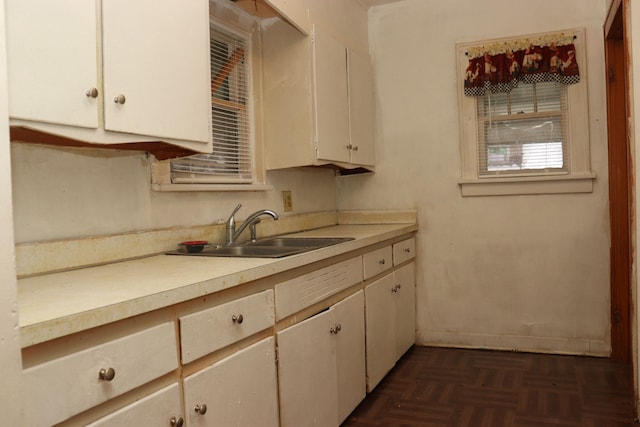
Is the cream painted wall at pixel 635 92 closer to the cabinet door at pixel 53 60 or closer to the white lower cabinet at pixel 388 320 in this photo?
the white lower cabinet at pixel 388 320

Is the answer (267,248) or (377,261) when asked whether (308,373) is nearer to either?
(267,248)

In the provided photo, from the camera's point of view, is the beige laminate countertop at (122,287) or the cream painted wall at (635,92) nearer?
the beige laminate countertop at (122,287)

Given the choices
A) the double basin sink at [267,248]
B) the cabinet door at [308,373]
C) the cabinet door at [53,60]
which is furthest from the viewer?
the double basin sink at [267,248]

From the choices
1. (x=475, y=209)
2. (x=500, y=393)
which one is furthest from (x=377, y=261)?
(x=475, y=209)

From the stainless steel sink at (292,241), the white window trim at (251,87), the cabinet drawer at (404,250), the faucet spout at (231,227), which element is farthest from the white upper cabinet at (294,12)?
the cabinet drawer at (404,250)

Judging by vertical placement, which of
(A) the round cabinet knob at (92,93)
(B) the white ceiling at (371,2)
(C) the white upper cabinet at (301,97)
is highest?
(B) the white ceiling at (371,2)

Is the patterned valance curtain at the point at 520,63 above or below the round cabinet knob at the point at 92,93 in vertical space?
above

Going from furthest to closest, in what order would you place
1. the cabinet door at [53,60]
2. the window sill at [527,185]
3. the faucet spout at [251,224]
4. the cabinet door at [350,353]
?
the window sill at [527,185] < the faucet spout at [251,224] < the cabinet door at [350,353] < the cabinet door at [53,60]

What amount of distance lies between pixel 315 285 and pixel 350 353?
1.76 ft

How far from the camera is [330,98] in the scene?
3.13 m

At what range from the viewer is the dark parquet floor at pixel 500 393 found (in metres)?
2.55

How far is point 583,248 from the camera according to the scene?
3.50m

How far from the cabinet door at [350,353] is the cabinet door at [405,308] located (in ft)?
2.27

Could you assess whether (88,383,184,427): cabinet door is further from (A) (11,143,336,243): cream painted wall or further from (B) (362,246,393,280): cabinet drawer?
(B) (362,246,393,280): cabinet drawer
